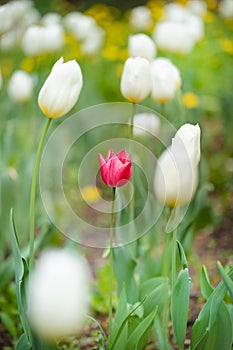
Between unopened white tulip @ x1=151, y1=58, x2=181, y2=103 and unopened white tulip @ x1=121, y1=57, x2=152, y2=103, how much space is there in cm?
20

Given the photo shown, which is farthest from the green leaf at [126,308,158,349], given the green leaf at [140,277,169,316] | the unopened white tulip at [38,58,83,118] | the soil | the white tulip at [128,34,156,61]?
the white tulip at [128,34,156,61]

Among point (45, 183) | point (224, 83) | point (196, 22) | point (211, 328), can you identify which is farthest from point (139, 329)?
point (224, 83)

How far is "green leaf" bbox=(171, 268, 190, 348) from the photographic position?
138 cm

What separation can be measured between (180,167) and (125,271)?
422 millimetres

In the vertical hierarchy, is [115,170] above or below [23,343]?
above

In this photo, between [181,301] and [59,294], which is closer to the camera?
[59,294]

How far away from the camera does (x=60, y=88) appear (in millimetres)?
1438

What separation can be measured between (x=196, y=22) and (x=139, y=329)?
7.08 ft

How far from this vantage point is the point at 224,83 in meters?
4.04

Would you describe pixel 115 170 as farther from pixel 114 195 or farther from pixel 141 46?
pixel 141 46

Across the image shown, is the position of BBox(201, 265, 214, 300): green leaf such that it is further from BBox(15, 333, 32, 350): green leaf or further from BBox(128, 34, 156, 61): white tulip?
BBox(128, 34, 156, 61): white tulip

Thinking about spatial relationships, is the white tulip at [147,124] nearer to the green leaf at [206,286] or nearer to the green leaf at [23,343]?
the green leaf at [206,286]

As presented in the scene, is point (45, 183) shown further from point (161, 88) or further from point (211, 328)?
point (211, 328)

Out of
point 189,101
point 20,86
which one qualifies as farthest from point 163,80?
point 189,101
